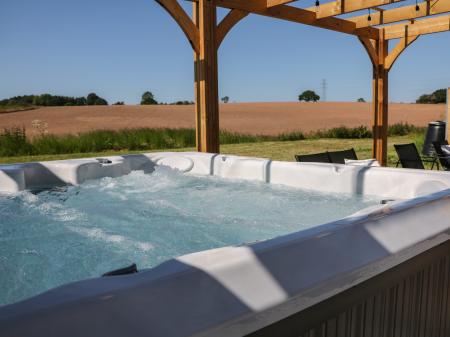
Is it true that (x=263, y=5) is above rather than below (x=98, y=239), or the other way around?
above

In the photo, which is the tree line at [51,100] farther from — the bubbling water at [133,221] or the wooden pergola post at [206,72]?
the bubbling water at [133,221]

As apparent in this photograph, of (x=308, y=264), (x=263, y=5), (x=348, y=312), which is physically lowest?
(x=348, y=312)

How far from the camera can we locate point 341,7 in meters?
4.07

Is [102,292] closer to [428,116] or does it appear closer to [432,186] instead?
[432,186]

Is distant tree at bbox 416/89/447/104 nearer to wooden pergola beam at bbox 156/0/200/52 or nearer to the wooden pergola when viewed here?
the wooden pergola

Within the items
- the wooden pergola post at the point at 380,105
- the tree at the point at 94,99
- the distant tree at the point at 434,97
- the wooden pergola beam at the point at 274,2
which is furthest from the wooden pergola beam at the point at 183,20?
the distant tree at the point at 434,97

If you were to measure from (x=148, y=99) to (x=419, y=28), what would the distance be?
22058mm

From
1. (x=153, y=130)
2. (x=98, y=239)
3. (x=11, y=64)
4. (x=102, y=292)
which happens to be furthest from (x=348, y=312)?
(x=11, y=64)

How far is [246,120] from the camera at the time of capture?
18.0 m

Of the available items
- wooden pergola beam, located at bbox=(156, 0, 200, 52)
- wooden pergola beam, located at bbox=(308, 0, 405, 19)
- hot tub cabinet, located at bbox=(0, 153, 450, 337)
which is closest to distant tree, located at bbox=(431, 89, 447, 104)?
wooden pergola beam, located at bbox=(308, 0, 405, 19)

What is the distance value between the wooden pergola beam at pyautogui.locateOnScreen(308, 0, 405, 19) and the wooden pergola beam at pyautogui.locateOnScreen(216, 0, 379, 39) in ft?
0.37

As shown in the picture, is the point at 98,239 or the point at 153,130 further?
the point at 153,130

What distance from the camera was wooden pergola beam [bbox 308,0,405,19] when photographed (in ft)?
12.7

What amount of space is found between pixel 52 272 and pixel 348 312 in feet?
3.74
